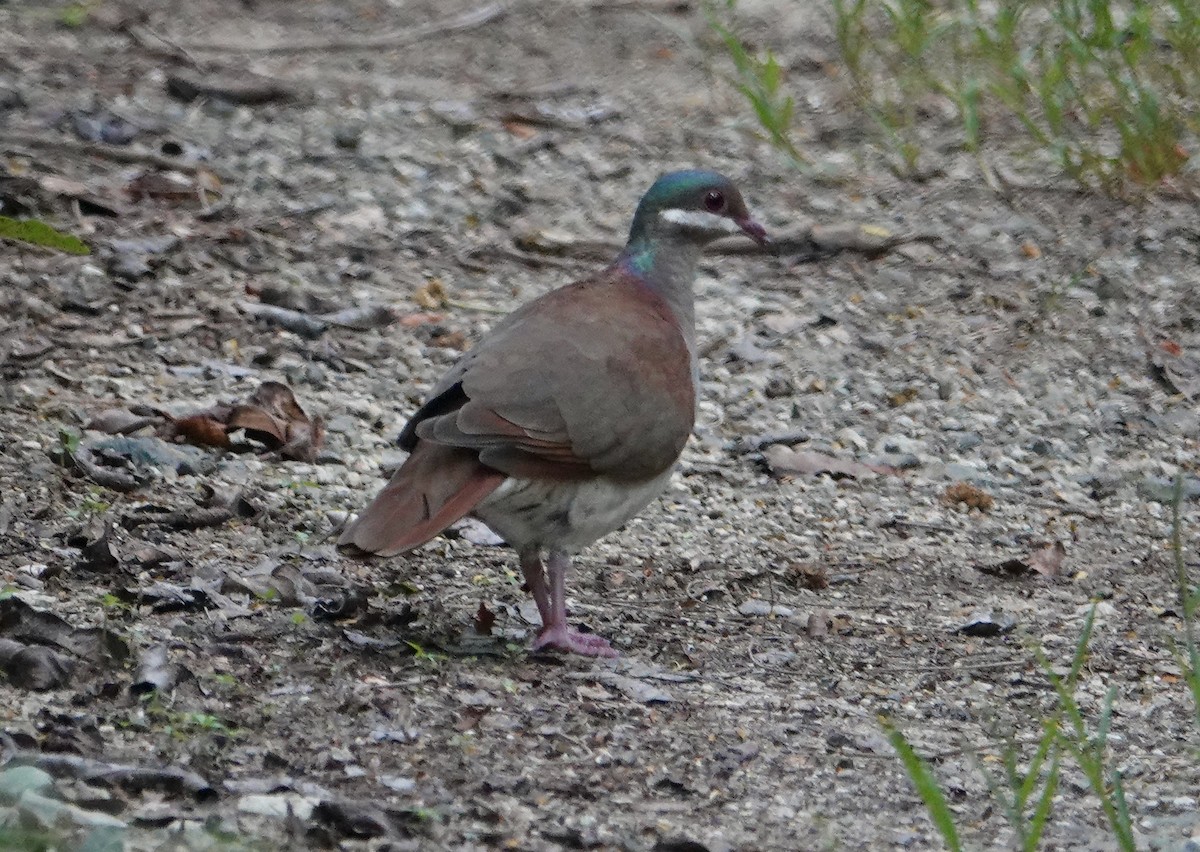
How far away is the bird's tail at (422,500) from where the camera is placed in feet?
13.4

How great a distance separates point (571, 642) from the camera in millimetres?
4375

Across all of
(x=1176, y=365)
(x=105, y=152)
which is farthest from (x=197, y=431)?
(x=1176, y=365)

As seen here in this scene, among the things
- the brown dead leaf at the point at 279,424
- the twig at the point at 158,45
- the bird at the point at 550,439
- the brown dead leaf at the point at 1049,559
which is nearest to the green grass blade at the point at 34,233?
the bird at the point at 550,439

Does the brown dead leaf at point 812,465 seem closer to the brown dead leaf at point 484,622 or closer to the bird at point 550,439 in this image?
the bird at point 550,439

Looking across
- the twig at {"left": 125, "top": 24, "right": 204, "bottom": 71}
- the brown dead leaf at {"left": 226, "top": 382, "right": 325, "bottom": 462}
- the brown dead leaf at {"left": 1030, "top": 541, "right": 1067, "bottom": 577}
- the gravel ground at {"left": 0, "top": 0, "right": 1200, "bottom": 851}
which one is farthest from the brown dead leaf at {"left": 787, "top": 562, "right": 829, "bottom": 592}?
the twig at {"left": 125, "top": 24, "right": 204, "bottom": 71}

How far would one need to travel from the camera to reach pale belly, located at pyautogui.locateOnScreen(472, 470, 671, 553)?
4355 millimetres

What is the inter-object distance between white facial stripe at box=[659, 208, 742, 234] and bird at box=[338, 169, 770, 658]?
0.52 meters

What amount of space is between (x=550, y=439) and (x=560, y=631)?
1.56 ft

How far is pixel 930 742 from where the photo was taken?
13.2 ft

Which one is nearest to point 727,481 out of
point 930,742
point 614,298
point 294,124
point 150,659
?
point 614,298

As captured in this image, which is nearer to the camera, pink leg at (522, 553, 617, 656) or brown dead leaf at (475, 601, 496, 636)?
pink leg at (522, 553, 617, 656)

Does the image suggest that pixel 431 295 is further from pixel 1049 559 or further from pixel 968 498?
pixel 1049 559

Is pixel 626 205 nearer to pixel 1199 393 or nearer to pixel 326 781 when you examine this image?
pixel 1199 393

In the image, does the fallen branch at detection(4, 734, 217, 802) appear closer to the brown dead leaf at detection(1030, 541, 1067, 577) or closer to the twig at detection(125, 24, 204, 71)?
the brown dead leaf at detection(1030, 541, 1067, 577)
